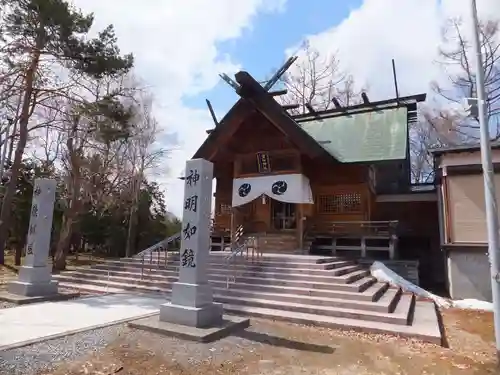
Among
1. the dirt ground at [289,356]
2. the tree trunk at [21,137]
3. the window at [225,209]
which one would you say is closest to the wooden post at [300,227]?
the window at [225,209]

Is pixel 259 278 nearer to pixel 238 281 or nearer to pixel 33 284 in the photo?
pixel 238 281

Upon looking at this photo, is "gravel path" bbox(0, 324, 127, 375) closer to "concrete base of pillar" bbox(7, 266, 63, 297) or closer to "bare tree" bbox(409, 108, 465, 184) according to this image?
"concrete base of pillar" bbox(7, 266, 63, 297)

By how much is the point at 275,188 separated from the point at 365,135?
15.2 ft

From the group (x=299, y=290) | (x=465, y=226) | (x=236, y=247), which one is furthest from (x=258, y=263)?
(x=465, y=226)

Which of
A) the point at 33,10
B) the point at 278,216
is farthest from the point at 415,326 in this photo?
the point at 33,10

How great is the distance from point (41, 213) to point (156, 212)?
1759 cm

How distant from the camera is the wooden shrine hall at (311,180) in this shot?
1300cm

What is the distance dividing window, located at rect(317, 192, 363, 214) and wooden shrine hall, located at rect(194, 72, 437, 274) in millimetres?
38

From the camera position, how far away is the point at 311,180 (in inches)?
570

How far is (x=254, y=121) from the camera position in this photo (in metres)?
14.4

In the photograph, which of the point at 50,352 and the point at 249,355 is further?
the point at 249,355

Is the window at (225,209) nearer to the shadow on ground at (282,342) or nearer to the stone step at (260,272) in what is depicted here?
the stone step at (260,272)

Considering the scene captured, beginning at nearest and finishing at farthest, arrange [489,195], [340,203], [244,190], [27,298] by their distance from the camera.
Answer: [489,195] → [27,298] → [244,190] → [340,203]

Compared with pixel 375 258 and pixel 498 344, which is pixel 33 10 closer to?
pixel 375 258
